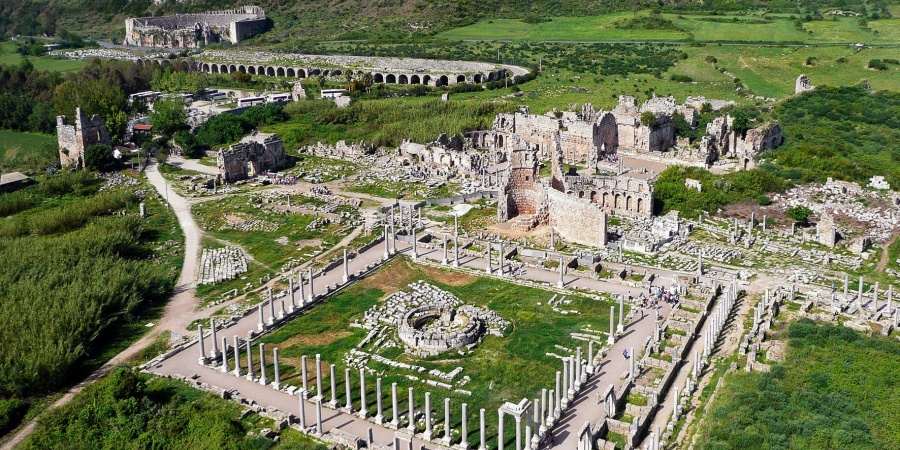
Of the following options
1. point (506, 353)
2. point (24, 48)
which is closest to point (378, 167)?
point (506, 353)

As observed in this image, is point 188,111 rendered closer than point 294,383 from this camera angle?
No

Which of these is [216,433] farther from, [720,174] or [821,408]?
[720,174]

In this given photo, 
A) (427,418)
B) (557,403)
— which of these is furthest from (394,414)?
(557,403)

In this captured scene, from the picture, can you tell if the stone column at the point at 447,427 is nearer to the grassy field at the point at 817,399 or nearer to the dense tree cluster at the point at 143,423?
the dense tree cluster at the point at 143,423

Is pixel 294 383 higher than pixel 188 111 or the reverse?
the reverse

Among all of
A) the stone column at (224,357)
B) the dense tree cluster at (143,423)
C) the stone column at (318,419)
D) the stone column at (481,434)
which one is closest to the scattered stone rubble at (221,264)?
the stone column at (224,357)

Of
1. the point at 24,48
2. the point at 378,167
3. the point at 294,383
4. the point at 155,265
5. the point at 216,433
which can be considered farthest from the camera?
the point at 24,48

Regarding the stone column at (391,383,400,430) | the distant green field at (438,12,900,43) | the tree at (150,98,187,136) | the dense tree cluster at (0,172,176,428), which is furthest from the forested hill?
the stone column at (391,383,400,430)
